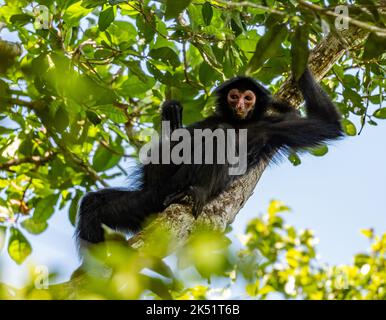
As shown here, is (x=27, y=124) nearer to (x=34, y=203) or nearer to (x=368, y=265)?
(x=34, y=203)

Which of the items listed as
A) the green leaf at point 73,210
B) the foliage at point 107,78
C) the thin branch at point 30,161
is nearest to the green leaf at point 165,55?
the foliage at point 107,78

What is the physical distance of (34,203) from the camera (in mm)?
8430

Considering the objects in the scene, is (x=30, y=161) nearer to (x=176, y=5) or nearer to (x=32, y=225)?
(x=32, y=225)

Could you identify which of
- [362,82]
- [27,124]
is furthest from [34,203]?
[362,82]

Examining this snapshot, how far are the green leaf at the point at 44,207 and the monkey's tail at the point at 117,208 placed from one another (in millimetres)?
1646

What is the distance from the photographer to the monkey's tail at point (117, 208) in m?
6.50

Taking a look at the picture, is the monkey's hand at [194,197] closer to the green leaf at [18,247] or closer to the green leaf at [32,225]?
the green leaf at [18,247]

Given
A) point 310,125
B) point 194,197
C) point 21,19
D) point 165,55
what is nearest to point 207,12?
point 165,55

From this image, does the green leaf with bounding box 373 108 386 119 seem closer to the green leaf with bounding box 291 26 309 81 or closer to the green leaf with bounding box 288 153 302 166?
the green leaf with bounding box 288 153 302 166

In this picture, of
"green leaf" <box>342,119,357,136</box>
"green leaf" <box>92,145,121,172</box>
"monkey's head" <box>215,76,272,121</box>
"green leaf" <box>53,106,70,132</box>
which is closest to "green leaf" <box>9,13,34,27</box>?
"green leaf" <box>53,106,70,132</box>

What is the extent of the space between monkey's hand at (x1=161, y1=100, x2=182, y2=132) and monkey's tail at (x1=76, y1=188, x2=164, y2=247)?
78cm

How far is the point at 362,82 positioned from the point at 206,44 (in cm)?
227

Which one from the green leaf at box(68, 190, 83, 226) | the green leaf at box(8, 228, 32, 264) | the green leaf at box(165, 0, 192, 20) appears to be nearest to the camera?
the green leaf at box(165, 0, 192, 20)

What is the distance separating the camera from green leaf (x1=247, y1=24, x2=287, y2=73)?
390 centimetres
